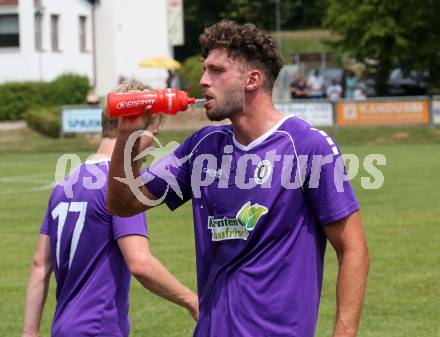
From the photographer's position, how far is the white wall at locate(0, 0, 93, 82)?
4984cm

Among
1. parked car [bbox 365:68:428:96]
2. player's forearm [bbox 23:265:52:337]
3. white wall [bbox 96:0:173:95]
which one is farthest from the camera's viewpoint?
white wall [bbox 96:0:173:95]

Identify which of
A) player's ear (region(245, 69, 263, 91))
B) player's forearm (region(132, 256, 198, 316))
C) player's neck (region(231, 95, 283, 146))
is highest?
player's ear (region(245, 69, 263, 91))

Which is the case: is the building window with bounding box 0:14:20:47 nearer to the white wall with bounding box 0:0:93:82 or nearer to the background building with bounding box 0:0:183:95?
the background building with bounding box 0:0:183:95

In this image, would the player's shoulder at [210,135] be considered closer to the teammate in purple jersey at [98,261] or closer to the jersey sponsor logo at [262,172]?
the jersey sponsor logo at [262,172]

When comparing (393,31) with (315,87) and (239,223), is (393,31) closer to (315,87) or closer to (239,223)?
(315,87)

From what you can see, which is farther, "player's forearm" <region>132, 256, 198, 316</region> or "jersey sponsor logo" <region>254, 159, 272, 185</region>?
"player's forearm" <region>132, 256, 198, 316</region>

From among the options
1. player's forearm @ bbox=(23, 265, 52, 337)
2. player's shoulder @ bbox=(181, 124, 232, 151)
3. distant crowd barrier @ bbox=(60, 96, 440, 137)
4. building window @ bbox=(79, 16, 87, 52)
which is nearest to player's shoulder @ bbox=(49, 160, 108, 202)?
player's forearm @ bbox=(23, 265, 52, 337)

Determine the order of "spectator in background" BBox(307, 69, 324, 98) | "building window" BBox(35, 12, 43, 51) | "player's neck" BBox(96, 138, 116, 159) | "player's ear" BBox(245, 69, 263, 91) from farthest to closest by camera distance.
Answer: "building window" BBox(35, 12, 43, 51)
"spectator in background" BBox(307, 69, 324, 98)
"player's neck" BBox(96, 138, 116, 159)
"player's ear" BBox(245, 69, 263, 91)

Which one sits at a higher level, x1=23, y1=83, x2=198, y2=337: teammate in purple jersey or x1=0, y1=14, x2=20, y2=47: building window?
x1=0, y1=14, x2=20, y2=47: building window

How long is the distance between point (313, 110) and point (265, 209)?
101ft

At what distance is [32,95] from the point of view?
47.2 m

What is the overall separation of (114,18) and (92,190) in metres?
52.9

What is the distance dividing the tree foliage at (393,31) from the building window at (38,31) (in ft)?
45.5

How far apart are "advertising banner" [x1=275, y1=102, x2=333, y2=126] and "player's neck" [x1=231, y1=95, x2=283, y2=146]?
3037cm
